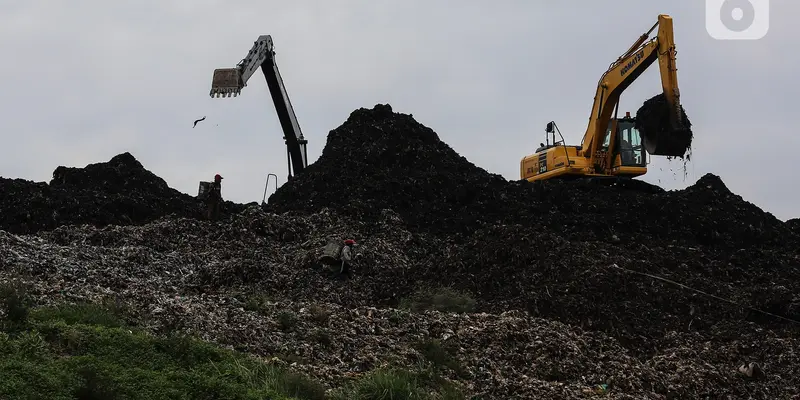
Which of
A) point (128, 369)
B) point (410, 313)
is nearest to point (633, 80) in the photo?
point (410, 313)

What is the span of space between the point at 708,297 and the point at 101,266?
27.4 feet

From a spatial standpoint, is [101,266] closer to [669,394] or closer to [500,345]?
[500,345]

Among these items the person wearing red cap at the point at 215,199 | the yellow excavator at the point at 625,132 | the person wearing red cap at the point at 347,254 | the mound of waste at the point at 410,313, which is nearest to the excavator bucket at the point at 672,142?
the yellow excavator at the point at 625,132

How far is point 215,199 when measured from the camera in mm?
20797

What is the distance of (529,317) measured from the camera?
1465 cm

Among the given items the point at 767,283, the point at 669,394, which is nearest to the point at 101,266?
the point at 669,394

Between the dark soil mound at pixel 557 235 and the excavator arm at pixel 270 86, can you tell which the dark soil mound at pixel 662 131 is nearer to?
the dark soil mound at pixel 557 235

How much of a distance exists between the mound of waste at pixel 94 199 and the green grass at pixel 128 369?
8.29 m

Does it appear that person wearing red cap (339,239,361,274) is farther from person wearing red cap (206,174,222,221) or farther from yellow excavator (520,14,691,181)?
yellow excavator (520,14,691,181)

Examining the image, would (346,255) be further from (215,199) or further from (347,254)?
(215,199)

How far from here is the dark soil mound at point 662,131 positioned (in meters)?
20.0

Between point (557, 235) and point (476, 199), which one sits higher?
point (476, 199)

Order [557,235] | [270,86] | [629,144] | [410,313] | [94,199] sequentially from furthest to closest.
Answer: [270,86] < [629,144] < [94,199] < [557,235] < [410,313]

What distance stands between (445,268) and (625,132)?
23.8ft
